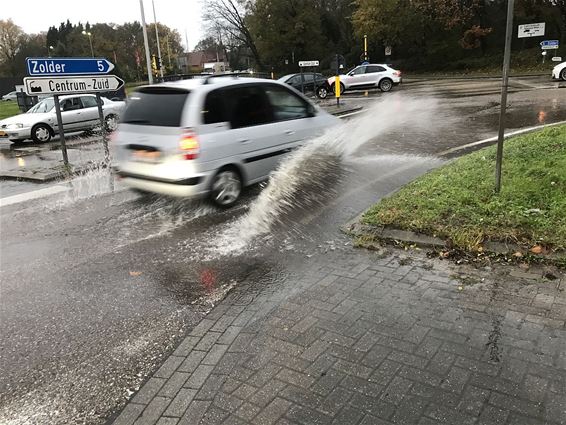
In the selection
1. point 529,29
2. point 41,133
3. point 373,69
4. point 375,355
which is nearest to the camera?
point 375,355

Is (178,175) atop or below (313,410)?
atop

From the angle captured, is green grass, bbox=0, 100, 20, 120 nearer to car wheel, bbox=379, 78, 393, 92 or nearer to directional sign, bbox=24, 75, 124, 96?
directional sign, bbox=24, 75, 124, 96

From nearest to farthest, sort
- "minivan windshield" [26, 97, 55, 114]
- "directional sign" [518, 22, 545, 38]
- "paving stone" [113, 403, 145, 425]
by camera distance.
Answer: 1. "paving stone" [113, 403, 145, 425]
2. "directional sign" [518, 22, 545, 38]
3. "minivan windshield" [26, 97, 55, 114]

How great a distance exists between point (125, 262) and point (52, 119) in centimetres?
1352

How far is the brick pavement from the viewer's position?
→ 2904 millimetres

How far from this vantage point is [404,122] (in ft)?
49.7

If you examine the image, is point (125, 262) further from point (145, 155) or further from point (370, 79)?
point (370, 79)

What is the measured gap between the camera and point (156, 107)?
6.94 metres

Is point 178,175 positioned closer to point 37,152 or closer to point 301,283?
point 301,283

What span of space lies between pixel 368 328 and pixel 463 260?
1.59 metres

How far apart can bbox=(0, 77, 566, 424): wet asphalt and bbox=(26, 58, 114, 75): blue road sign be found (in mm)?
2493

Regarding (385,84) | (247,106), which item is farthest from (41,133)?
(385,84)

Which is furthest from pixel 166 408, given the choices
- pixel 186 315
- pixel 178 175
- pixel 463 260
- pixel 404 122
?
pixel 404 122

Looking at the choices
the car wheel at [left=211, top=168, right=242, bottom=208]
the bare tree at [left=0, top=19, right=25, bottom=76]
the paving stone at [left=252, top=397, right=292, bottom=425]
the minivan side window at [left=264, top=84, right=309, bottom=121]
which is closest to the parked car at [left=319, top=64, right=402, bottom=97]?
the minivan side window at [left=264, top=84, right=309, bottom=121]
